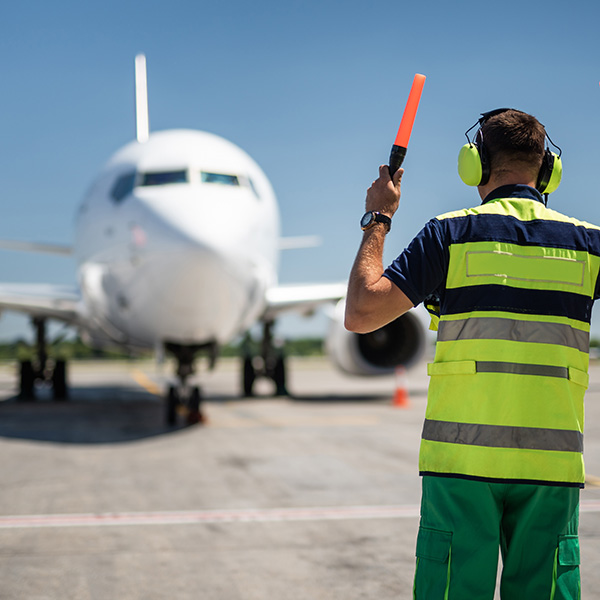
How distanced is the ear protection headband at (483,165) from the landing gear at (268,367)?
1226 centimetres

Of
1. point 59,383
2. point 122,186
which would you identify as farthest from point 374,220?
point 59,383

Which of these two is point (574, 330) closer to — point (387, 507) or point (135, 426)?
point (387, 507)

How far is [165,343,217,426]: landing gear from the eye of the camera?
9.77 meters

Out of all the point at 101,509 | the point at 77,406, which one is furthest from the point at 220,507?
the point at 77,406

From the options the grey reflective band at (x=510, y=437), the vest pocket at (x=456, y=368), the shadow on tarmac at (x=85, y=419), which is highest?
the vest pocket at (x=456, y=368)

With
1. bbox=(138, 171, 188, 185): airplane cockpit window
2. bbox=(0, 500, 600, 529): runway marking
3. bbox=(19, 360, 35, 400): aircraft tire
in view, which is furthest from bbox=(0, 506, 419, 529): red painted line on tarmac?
bbox=(19, 360, 35, 400): aircraft tire

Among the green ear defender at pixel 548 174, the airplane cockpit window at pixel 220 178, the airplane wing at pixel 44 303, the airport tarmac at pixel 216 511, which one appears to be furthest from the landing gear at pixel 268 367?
the green ear defender at pixel 548 174

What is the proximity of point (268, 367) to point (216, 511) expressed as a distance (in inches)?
386

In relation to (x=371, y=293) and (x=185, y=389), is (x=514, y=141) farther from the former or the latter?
(x=185, y=389)

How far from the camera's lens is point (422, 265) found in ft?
5.97

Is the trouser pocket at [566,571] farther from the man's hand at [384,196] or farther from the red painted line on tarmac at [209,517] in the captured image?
the red painted line on tarmac at [209,517]

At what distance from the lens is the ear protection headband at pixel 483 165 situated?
199 centimetres

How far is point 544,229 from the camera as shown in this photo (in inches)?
73.9

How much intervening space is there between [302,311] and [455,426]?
39.4 ft
